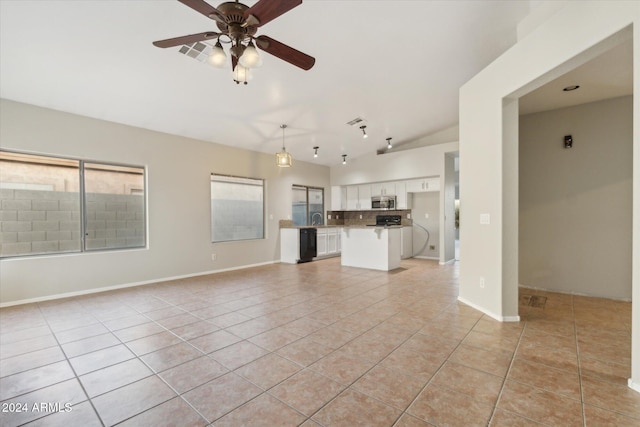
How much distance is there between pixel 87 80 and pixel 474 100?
4850mm

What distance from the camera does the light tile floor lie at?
5.72ft

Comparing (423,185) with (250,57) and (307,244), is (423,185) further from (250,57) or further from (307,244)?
(250,57)

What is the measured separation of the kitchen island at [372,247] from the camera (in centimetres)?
608

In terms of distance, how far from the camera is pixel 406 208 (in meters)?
7.99

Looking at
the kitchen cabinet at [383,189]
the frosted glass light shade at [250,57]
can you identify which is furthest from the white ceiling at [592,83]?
the kitchen cabinet at [383,189]

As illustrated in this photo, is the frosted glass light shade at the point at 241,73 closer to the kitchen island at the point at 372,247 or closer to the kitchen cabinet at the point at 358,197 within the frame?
the kitchen island at the point at 372,247

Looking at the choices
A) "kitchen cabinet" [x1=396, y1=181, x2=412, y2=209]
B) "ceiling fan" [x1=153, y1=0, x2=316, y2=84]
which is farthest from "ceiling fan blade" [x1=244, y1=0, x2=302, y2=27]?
"kitchen cabinet" [x1=396, y1=181, x2=412, y2=209]

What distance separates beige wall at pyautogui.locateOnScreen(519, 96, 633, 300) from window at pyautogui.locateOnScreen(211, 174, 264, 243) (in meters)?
5.37

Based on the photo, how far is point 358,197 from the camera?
8750mm

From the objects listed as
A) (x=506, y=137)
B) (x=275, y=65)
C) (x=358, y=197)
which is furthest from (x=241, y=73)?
(x=358, y=197)

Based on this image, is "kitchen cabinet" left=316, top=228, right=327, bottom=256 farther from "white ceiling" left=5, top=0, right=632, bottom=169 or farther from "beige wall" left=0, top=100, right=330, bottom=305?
"white ceiling" left=5, top=0, right=632, bottom=169

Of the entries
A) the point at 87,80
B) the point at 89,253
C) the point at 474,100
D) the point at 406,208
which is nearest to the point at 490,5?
the point at 474,100

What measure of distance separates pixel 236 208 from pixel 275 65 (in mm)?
3767

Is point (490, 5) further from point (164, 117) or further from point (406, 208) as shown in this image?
point (406, 208)
